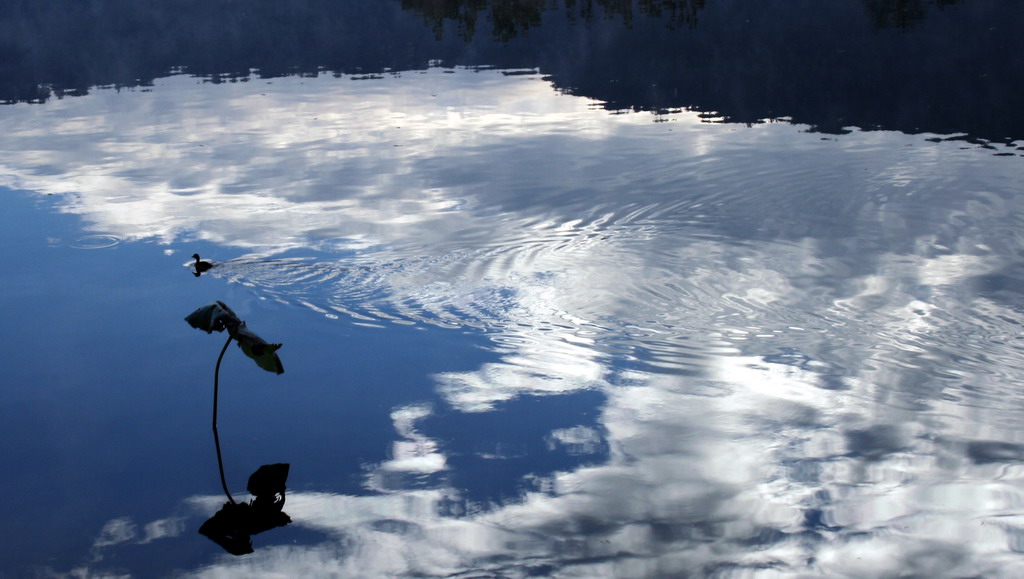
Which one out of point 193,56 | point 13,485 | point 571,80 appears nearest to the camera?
point 13,485

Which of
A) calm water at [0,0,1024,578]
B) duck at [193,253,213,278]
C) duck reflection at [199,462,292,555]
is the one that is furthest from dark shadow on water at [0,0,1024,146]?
duck reflection at [199,462,292,555]

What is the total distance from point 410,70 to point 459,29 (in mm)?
6722

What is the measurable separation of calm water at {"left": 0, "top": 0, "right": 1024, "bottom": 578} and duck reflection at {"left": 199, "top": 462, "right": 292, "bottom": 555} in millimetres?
70

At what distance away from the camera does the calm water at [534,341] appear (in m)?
4.64

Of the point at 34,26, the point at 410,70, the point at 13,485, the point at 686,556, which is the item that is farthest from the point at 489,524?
the point at 34,26

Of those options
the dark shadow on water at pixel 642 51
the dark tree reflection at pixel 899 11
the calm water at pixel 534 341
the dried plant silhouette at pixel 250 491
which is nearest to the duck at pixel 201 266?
the calm water at pixel 534 341

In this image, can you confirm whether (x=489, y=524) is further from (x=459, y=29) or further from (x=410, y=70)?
(x=459, y=29)

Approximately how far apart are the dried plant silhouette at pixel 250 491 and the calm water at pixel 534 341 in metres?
0.08

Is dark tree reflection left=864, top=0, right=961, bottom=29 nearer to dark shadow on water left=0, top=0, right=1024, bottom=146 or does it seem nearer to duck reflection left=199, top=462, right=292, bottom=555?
dark shadow on water left=0, top=0, right=1024, bottom=146

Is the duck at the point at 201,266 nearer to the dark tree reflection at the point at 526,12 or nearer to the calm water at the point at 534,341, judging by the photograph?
the calm water at the point at 534,341

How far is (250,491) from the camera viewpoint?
5.06 m

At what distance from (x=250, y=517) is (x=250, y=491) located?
0.80 feet

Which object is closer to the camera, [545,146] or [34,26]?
[545,146]

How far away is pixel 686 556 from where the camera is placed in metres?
4.38
